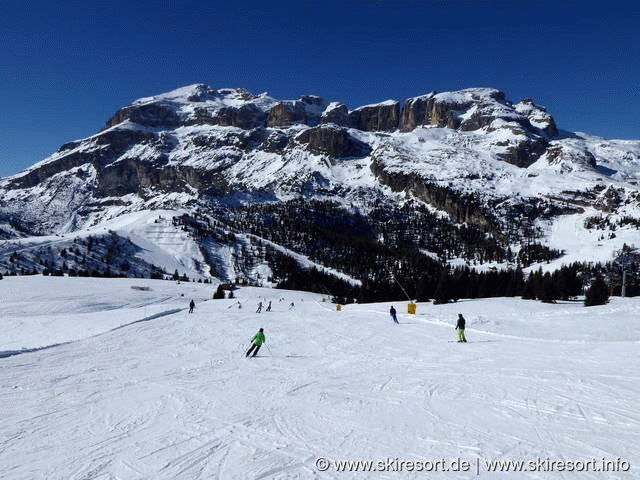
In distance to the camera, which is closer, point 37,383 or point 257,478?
point 257,478

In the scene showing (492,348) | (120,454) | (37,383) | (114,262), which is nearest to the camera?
(120,454)

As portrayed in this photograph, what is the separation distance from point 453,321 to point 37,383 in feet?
99.2

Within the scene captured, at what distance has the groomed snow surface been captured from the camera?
908 cm

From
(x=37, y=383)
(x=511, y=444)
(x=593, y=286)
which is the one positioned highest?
(x=593, y=286)

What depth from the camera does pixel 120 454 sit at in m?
9.34

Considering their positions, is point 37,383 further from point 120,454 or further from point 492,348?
point 492,348

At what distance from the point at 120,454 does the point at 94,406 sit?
4448 mm

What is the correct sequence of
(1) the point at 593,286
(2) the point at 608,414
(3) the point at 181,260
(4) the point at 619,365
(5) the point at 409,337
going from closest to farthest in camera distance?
(2) the point at 608,414 → (4) the point at 619,365 → (5) the point at 409,337 → (1) the point at 593,286 → (3) the point at 181,260

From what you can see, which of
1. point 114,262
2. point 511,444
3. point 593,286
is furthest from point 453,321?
point 114,262

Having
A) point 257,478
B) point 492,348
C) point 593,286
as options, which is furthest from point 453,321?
point 593,286

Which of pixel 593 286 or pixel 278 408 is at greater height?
pixel 593 286

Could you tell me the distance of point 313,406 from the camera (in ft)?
43.2

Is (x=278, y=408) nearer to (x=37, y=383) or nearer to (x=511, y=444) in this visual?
(x=511, y=444)

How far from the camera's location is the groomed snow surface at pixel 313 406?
908 cm
